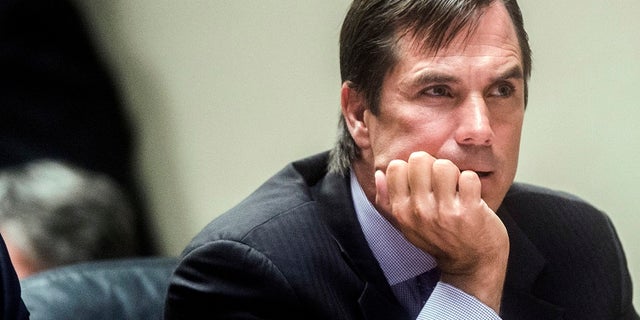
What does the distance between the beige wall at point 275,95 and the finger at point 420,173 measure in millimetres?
324

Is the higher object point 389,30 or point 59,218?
point 389,30

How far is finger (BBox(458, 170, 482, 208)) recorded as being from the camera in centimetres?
131

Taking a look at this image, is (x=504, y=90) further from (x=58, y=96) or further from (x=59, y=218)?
→ (x=58, y=96)

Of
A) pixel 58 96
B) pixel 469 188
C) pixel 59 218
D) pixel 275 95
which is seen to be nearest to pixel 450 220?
pixel 469 188

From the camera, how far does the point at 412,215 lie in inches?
53.0

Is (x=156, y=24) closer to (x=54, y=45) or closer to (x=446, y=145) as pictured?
(x=54, y=45)

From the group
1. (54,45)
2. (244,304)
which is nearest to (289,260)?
(244,304)

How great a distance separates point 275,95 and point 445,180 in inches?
30.6

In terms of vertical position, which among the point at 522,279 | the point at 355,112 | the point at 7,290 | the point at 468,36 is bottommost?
the point at 522,279

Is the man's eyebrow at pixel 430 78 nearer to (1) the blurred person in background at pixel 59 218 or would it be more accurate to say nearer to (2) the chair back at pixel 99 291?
(2) the chair back at pixel 99 291

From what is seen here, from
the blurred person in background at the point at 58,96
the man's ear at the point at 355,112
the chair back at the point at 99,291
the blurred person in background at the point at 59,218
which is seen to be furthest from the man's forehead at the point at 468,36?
the blurred person in background at the point at 58,96

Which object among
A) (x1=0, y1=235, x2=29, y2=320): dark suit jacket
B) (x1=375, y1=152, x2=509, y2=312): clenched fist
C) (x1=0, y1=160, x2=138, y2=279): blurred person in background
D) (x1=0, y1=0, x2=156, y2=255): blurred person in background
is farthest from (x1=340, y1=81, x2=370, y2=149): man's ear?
(x1=0, y1=0, x2=156, y2=255): blurred person in background

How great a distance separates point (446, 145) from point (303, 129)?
0.69 meters

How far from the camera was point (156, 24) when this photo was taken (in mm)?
2289
